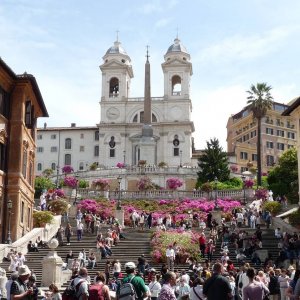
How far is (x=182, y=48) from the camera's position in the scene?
415 ft

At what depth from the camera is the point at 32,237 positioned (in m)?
38.0

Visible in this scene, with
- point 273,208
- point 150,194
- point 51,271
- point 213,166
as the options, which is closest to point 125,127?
point 213,166

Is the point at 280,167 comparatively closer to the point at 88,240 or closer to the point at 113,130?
the point at 88,240

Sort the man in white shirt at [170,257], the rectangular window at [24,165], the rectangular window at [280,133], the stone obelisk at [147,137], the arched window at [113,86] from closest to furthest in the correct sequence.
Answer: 1. the man in white shirt at [170,257]
2. the rectangular window at [24,165]
3. the stone obelisk at [147,137]
4. the arched window at [113,86]
5. the rectangular window at [280,133]

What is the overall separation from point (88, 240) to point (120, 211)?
985 centimetres

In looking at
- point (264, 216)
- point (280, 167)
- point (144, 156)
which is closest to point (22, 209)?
point (264, 216)

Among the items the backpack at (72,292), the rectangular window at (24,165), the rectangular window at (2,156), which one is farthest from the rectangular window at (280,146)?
the backpack at (72,292)

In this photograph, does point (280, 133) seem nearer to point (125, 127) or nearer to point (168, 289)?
point (125, 127)

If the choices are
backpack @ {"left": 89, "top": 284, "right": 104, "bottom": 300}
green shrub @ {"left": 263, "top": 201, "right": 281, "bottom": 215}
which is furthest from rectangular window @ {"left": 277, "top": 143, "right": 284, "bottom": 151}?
backpack @ {"left": 89, "top": 284, "right": 104, "bottom": 300}

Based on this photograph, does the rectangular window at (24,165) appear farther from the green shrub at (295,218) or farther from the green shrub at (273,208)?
the green shrub at (273,208)

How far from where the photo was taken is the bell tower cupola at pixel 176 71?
124 metres

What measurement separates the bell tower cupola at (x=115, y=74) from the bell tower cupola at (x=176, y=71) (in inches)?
311

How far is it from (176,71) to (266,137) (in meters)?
23.0

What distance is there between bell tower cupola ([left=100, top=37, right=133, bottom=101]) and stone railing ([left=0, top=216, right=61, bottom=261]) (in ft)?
260
